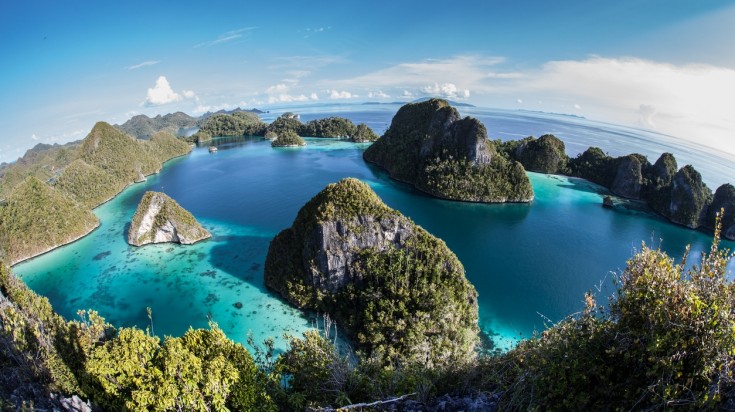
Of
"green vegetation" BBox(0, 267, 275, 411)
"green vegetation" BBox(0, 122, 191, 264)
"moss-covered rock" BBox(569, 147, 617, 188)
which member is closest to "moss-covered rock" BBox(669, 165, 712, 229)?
"moss-covered rock" BBox(569, 147, 617, 188)

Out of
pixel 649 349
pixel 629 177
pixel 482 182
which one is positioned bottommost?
pixel 482 182

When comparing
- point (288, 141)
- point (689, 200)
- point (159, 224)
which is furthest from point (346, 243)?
point (288, 141)

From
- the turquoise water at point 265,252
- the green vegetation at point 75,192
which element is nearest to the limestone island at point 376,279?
the turquoise water at point 265,252

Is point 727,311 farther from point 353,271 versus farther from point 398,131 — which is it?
point 398,131

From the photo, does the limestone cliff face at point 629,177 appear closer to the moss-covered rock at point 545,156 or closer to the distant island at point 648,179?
the distant island at point 648,179

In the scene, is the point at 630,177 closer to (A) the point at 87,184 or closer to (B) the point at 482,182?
(B) the point at 482,182

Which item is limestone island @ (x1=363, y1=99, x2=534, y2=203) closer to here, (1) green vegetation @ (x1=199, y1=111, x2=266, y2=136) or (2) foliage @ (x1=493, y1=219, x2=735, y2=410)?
(2) foliage @ (x1=493, y1=219, x2=735, y2=410)
